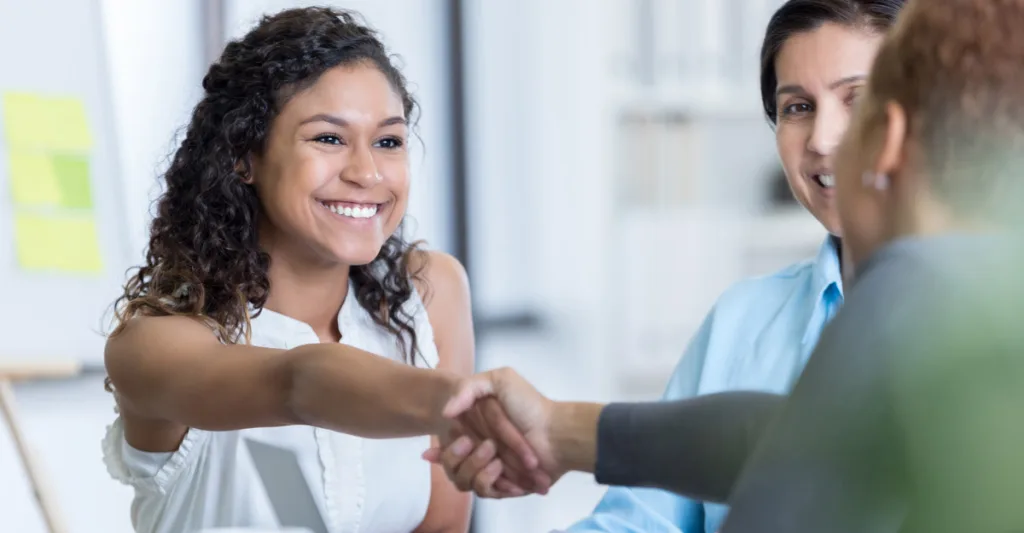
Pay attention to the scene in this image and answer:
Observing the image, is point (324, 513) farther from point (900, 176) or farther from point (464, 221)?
point (464, 221)

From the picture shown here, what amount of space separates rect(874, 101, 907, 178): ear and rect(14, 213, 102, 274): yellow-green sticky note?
79.2 inches

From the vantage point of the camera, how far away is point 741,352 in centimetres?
132

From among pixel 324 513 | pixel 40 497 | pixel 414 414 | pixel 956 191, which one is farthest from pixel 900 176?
pixel 40 497

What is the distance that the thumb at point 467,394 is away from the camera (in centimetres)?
103

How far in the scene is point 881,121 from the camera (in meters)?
0.71

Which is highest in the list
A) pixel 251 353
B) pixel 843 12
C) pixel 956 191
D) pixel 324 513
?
pixel 843 12

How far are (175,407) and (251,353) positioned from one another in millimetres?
116

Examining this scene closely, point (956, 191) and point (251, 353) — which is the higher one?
point (956, 191)

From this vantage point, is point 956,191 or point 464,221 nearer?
point 956,191

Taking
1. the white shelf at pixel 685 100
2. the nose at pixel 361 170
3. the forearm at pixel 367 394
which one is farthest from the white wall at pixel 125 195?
the forearm at pixel 367 394

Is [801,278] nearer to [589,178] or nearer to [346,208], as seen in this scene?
[346,208]

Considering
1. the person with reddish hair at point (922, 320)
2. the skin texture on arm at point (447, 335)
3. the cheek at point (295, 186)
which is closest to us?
the person with reddish hair at point (922, 320)

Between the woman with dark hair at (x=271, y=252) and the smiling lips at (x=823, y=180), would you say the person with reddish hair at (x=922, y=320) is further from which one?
the woman with dark hair at (x=271, y=252)

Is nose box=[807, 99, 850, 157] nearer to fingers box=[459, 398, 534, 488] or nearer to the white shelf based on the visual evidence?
fingers box=[459, 398, 534, 488]
